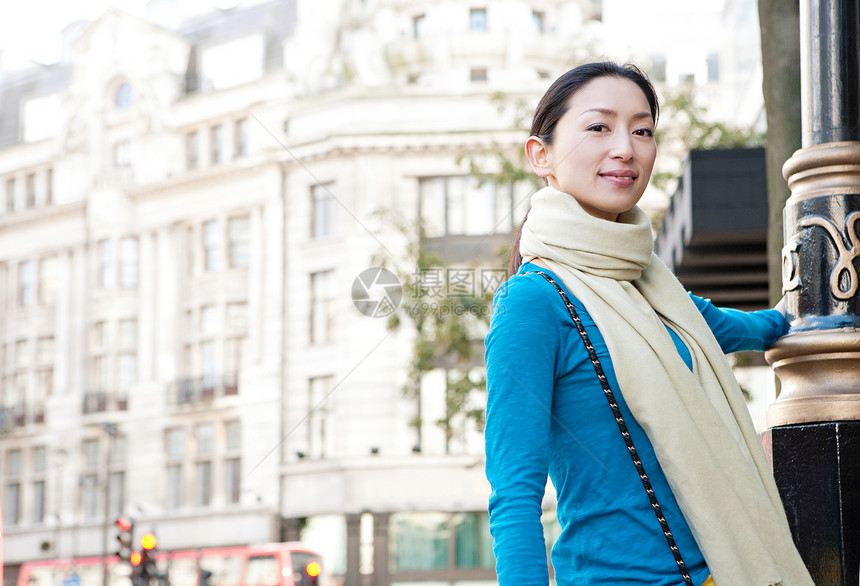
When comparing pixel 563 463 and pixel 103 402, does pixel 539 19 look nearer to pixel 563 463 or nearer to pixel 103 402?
pixel 103 402

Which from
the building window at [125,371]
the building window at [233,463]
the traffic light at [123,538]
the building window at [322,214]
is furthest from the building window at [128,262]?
the traffic light at [123,538]

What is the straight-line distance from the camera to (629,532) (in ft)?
6.33

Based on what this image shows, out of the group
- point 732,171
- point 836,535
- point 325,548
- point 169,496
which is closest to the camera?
point 836,535

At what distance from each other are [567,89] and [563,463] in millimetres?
684

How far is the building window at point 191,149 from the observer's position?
36938 mm

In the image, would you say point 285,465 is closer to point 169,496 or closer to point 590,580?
point 169,496

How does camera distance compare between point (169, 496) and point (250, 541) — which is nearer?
point (250, 541)

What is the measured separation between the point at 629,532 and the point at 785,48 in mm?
3171

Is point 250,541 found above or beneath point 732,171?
beneath

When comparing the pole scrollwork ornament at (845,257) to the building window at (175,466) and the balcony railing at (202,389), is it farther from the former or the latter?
the building window at (175,466)

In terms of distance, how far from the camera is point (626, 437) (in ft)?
6.50

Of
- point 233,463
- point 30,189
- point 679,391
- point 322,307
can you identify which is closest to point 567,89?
Result: point 679,391

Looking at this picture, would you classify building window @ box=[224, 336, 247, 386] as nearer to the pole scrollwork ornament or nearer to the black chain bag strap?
the pole scrollwork ornament

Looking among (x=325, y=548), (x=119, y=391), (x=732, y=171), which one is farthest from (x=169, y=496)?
(x=732, y=171)
